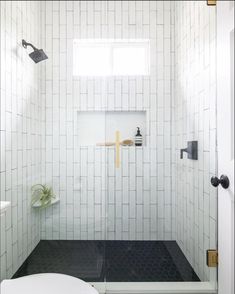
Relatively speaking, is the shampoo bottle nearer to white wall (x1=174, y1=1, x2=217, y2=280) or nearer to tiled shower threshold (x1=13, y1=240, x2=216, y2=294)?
white wall (x1=174, y1=1, x2=217, y2=280)

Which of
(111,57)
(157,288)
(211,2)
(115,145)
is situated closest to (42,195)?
(115,145)

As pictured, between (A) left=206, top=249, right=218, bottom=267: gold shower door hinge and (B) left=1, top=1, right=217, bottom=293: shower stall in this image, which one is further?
(B) left=1, top=1, right=217, bottom=293: shower stall

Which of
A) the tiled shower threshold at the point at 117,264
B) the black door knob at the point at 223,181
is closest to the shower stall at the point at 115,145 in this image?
the tiled shower threshold at the point at 117,264

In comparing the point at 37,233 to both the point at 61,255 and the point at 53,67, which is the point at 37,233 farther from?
the point at 53,67

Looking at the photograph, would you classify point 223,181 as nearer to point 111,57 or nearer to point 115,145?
point 115,145

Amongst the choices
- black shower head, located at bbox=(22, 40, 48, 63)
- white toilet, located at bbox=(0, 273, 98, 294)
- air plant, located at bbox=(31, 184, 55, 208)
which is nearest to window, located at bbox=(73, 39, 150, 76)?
black shower head, located at bbox=(22, 40, 48, 63)

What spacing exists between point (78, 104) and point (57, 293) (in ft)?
4.00

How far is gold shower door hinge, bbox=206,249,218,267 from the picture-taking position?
155cm

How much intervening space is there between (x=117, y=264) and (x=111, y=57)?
59.3 inches

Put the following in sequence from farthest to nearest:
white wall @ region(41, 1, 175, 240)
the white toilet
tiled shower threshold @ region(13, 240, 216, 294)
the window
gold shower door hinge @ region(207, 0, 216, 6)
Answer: the window < white wall @ region(41, 1, 175, 240) < tiled shower threshold @ region(13, 240, 216, 294) < gold shower door hinge @ region(207, 0, 216, 6) < the white toilet

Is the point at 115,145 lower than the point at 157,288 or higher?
higher

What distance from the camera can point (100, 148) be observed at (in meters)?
1.83

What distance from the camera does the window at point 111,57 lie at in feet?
6.22

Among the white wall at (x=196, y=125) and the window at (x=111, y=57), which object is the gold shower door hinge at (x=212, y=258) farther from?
the window at (x=111, y=57)
